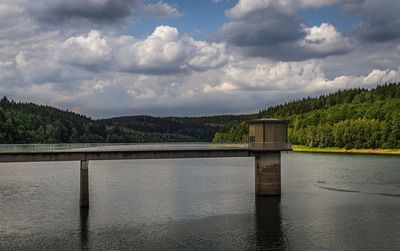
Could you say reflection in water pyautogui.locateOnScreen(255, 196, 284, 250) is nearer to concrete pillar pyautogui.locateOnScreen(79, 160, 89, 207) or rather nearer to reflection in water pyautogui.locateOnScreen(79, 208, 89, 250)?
A: reflection in water pyautogui.locateOnScreen(79, 208, 89, 250)

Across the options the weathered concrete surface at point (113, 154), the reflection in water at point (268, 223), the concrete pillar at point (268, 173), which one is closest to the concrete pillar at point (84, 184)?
the weathered concrete surface at point (113, 154)

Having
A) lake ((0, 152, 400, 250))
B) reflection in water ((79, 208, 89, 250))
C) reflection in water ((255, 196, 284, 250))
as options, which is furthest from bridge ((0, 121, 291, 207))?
reflection in water ((255, 196, 284, 250))

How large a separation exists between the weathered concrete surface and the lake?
6.91m

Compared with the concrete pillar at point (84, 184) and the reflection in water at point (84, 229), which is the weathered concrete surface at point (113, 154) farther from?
the reflection in water at point (84, 229)

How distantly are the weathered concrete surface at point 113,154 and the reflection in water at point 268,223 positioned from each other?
337 inches

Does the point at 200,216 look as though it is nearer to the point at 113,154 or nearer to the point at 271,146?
the point at 113,154

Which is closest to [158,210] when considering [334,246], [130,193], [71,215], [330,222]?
[71,215]

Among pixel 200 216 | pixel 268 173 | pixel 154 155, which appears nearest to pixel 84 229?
pixel 200 216

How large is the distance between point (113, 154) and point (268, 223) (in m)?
24.0

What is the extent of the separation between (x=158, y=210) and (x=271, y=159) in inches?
809

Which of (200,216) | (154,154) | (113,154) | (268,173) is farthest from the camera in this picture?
(268,173)

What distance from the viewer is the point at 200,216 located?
59.7 metres

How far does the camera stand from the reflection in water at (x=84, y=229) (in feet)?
151

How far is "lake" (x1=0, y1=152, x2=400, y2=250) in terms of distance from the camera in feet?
153
